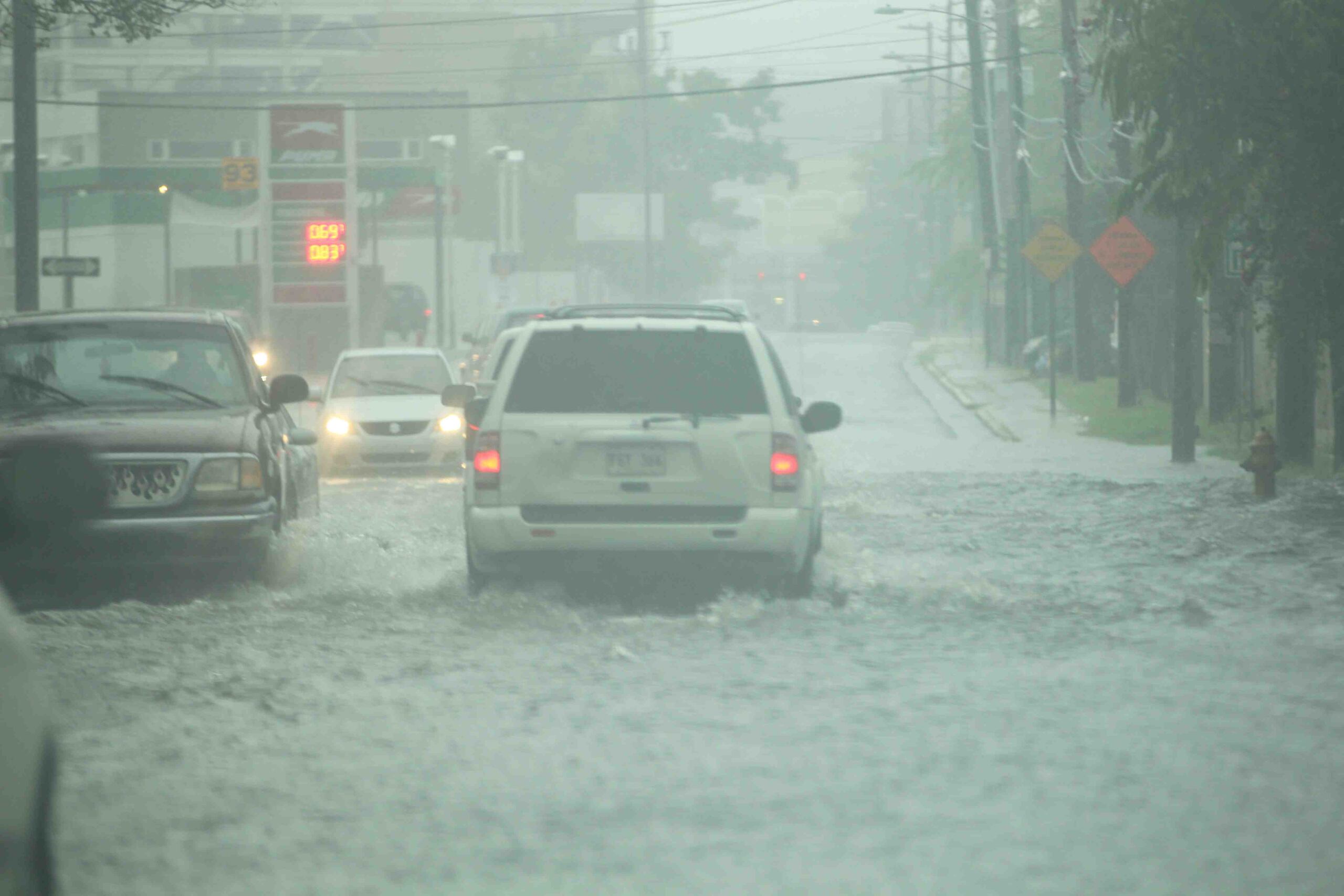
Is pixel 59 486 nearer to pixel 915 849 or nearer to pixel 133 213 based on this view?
pixel 915 849

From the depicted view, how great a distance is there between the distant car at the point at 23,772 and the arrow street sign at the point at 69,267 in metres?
24.0

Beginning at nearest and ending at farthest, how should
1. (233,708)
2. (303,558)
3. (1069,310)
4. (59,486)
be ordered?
1. (59,486)
2. (233,708)
3. (303,558)
4. (1069,310)

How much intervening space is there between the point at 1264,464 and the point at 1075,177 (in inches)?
819

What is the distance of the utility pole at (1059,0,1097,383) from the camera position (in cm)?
3400

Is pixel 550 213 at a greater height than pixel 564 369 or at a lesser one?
greater

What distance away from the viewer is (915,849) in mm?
5734

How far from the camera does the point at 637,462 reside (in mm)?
10492

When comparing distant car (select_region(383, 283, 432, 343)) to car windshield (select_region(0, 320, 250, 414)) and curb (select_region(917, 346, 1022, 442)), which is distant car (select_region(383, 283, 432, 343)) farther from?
car windshield (select_region(0, 320, 250, 414))

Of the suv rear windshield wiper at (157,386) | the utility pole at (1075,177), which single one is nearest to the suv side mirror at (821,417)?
the suv rear windshield wiper at (157,386)

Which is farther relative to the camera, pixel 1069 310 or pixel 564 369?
pixel 1069 310

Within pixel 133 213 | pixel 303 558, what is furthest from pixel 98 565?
pixel 133 213

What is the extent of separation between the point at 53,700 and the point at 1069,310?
46.3 meters

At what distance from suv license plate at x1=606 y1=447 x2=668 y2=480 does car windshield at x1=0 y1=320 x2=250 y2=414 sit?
2718mm

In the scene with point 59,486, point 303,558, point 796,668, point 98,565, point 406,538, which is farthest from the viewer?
point 406,538
